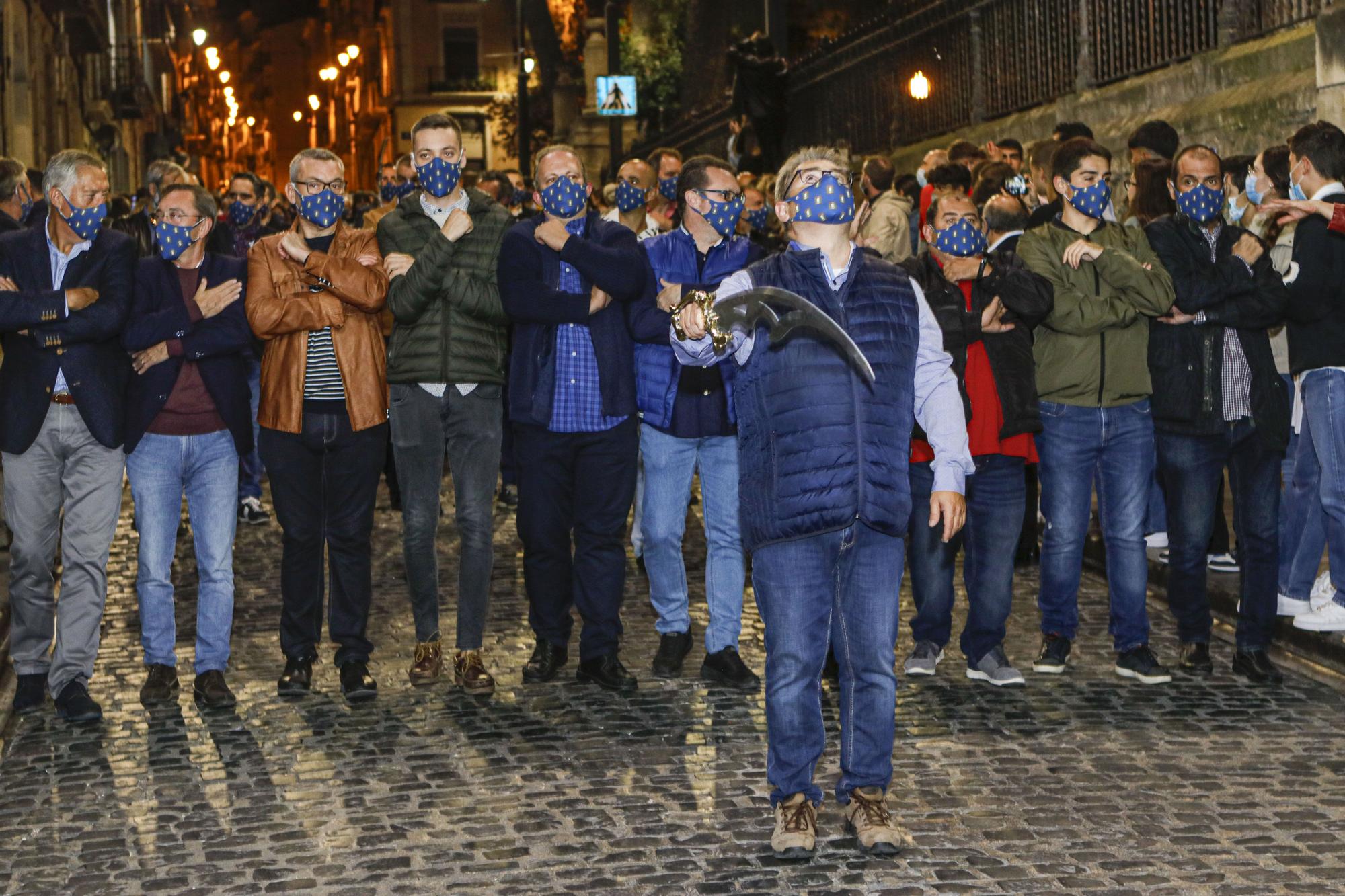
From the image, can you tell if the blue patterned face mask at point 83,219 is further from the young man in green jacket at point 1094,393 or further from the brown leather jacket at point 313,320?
the young man in green jacket at point 1094,393

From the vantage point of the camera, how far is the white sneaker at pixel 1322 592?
27.8ft

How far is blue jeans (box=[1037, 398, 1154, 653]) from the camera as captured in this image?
7.62 meters

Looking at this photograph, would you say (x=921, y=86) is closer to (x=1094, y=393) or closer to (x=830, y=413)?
(x=1094, y=393)

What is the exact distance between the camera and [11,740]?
7070 millimetres

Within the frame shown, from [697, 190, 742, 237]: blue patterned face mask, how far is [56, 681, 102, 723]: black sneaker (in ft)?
10.2

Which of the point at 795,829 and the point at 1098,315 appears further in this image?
the point at 1098,315

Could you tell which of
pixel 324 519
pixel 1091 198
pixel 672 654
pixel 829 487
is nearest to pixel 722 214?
pixel 1091 198

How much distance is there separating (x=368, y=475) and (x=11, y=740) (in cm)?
172

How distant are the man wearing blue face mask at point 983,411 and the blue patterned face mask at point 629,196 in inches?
116

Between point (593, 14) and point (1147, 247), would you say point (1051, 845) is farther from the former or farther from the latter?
point (593, 14)

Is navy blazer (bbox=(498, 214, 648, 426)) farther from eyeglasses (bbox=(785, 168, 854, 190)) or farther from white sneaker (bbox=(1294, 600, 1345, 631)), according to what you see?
white sneaker (bbox=(1294, 600, 1345, 631))

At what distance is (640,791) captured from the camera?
20.3 ft

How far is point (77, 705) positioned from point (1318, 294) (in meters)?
5.24

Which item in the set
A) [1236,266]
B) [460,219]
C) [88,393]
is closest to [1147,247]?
[1236,266]
